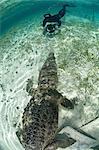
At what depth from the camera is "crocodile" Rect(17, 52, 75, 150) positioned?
25.1 ft

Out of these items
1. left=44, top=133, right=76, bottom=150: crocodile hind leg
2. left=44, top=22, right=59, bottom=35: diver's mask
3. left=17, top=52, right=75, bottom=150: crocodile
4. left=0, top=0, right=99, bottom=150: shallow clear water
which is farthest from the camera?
left=44, top=22, right=59, bottom=35: diver's mask

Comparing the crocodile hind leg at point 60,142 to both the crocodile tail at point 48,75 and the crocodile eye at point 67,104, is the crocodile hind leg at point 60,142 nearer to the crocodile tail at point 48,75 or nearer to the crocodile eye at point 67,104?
the crocodile eye at point 67,104

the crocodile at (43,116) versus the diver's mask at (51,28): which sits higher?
the diver's mask at (51,28)

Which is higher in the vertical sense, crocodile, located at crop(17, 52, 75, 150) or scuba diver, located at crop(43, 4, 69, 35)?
scuba diver, located at crop(43, 4, 69, 35)

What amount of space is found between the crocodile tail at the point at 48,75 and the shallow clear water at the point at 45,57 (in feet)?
0.45

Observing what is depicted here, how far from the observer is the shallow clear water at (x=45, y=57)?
28.2 feet

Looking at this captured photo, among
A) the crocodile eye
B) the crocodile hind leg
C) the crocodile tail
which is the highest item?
the crocodile tail

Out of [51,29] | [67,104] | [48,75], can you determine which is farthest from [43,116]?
[51,29]

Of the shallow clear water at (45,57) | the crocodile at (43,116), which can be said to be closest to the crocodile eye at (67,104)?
the crocodile at (43,116)

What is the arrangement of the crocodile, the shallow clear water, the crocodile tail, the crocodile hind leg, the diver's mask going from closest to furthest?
the crocodile < the crocodile hind leg < the shallow clear water < the crocodile tail < the diver's mask

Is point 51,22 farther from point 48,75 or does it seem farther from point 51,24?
point 48,75

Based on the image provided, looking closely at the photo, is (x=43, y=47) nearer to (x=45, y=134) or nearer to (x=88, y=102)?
(x=88, y=102)

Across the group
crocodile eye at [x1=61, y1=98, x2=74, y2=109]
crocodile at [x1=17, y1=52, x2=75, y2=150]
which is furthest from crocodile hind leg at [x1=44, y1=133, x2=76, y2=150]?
crocodile eye at [x1=61, y1=98, x2=74, y2=109]

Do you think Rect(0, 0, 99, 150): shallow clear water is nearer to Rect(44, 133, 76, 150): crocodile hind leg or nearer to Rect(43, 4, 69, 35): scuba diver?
Rect(43, 4, 69, 35): scuba diver
